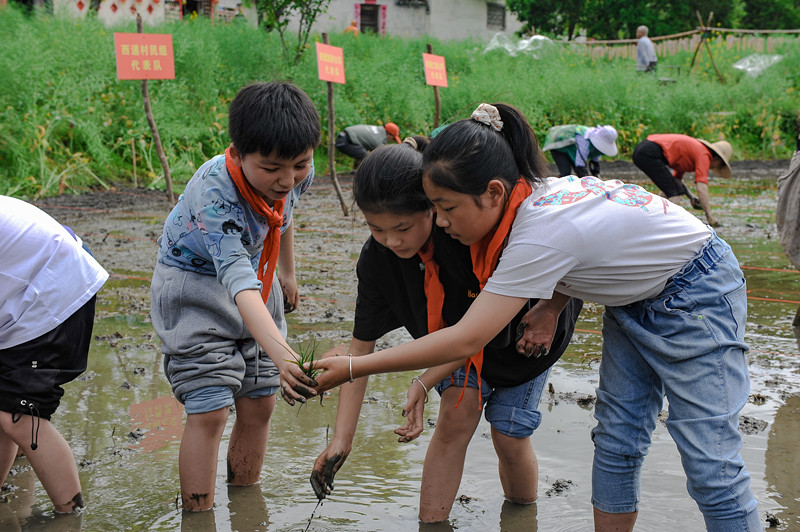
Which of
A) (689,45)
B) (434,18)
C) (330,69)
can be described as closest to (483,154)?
(330,69)

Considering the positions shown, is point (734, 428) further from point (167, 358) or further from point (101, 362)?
point (101, 362)

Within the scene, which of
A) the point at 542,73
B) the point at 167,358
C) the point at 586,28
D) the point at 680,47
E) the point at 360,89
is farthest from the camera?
the point at 586,28

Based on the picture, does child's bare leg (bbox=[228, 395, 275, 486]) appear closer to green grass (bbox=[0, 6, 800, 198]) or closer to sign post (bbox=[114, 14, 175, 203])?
green grass (bbox=[0, 6, 800, 198])

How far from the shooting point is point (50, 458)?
8.77ft

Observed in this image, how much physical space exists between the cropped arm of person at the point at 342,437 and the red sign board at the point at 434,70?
8966mm

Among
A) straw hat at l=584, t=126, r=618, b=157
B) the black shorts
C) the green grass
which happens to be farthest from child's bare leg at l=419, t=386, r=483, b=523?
straw hat at l=584, t=126, r=618, b=157

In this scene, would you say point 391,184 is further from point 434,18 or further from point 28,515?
point 434,18

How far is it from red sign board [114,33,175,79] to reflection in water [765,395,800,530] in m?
7.19

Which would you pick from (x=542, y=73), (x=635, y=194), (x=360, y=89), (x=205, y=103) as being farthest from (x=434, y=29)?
(x=635, y=194)

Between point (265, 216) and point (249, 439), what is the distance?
0.86 metres

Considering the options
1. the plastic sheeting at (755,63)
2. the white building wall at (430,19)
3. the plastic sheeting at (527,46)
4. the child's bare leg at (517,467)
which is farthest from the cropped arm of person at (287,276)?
the plastic sheeting at (755,63)

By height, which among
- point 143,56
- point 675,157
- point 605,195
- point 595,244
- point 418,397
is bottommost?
point 675,157

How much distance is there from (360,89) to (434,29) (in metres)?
12.6

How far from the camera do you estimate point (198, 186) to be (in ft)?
8.78
